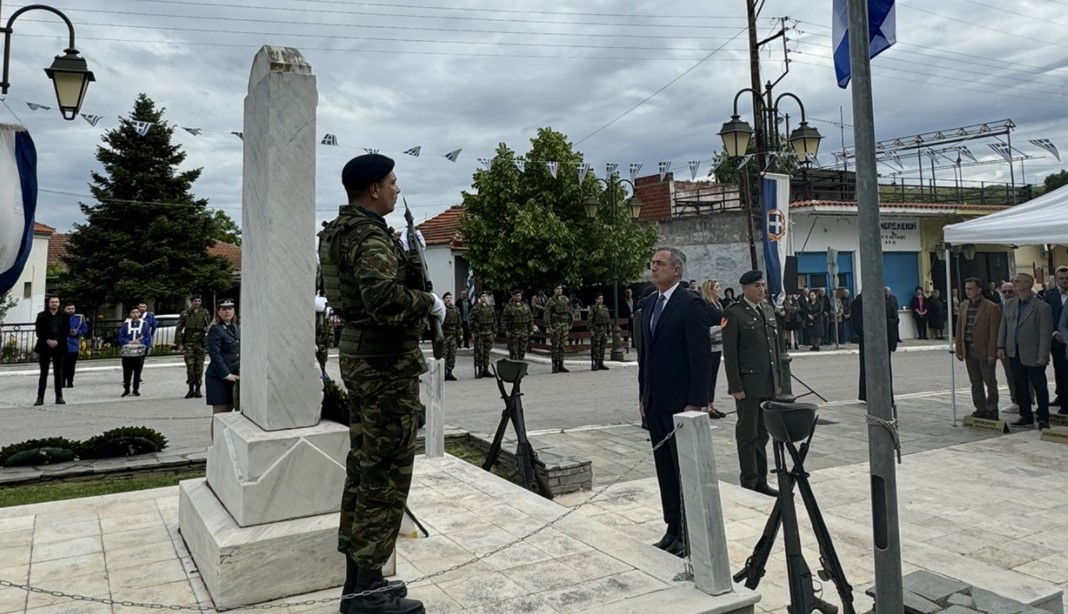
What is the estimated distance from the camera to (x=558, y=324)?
16.9 metres

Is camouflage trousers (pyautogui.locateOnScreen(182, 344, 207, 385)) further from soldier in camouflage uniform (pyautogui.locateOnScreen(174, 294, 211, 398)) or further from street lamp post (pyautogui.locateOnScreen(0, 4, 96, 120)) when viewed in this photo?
street lamp post (pyautogui.locateOnScreen(0, 4, 96, 120))

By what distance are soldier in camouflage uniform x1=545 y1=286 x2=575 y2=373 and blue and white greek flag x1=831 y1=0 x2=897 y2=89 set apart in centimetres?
1310

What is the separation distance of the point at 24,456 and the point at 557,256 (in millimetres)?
15888

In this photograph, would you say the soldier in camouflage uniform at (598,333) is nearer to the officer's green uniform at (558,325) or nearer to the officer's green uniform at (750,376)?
the officer's green uniform at (558,325)

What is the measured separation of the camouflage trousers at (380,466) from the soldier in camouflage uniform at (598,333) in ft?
45.7

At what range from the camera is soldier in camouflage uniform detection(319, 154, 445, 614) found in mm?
3059

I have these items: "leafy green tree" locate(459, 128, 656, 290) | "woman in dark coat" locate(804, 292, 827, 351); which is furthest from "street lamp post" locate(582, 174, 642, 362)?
"woman in dark coat" locate(804, 292, 827, 351)

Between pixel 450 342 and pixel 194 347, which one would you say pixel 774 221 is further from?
pixel 194 347

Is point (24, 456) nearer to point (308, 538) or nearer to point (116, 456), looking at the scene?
point (116, 456)

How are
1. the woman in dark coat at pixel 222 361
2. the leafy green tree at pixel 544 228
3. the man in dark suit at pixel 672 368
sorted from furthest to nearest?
the leafy green tree at pixel 544 228, the woman in dark coat at pixel 222 361, the man in dark suit at pixel 672 368

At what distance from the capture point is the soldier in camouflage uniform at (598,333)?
1705 cm

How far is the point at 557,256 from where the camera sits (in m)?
21.0

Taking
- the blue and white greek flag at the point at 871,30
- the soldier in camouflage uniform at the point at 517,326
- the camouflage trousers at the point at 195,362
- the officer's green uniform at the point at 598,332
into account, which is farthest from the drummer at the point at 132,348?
the blue and white greek flag at the point at 871,30

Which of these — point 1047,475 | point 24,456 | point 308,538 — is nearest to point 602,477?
point 308,538
